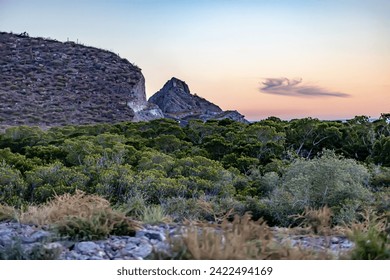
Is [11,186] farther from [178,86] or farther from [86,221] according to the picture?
[178,86]

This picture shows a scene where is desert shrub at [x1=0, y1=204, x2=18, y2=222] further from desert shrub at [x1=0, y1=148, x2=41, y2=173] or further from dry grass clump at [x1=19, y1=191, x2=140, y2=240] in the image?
desert shrub at [x1=0, y1=148, x2=41, y2=173]

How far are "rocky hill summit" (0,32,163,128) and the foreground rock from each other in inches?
1110

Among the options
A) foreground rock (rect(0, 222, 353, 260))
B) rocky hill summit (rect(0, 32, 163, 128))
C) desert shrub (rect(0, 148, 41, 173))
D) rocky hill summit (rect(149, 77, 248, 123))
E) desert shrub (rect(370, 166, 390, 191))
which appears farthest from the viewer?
rocky hill summit (rect(149, 77, 248, 123))

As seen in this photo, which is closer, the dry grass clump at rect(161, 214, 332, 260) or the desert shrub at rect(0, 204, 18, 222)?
the dry grass clump at rect(161, 214, 332, 260)

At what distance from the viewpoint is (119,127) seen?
23.0 meters

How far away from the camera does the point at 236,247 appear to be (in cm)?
380

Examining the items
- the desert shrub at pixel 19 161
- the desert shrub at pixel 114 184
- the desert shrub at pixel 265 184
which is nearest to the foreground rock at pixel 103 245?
the desert shrub at pixel 114 184

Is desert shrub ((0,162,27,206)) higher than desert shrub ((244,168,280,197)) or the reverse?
the reverse

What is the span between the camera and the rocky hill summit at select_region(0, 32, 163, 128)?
3556 centimetres

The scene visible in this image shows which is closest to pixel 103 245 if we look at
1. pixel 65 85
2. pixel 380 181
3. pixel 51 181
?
pixel 51 181

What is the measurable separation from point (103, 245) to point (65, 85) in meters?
38.1

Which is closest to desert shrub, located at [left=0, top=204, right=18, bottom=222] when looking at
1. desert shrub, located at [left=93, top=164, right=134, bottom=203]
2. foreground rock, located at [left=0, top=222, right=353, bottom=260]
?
foreground rock, located at [left=0, top=222, right=353, bottom=260]
